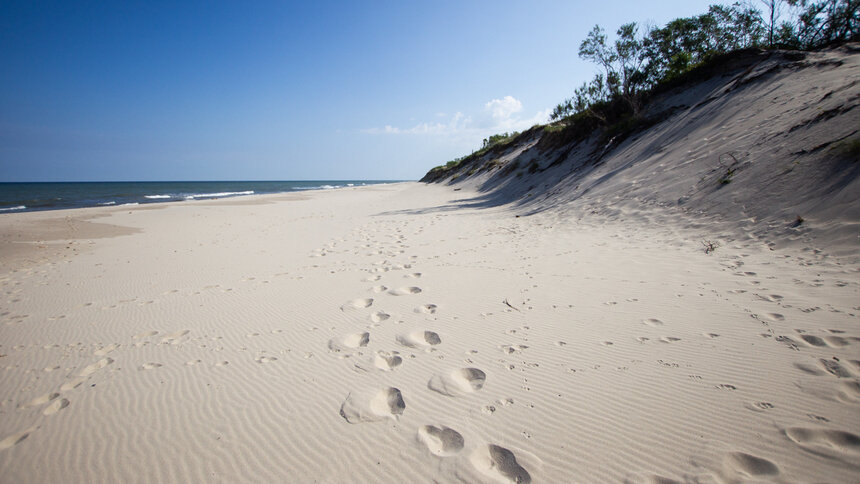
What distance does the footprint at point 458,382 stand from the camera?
226cm

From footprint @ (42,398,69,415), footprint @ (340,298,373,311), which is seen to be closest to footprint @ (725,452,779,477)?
footprint @ (340,298,373,311)

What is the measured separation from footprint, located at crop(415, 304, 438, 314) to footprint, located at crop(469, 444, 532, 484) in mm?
1823

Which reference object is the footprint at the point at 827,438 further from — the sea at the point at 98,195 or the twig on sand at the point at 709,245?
the sea at the point at 98,195

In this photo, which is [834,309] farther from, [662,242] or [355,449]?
[355,449]

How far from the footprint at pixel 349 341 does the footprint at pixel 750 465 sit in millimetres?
2544

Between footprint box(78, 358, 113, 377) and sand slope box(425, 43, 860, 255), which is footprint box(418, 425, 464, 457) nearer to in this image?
footprint box(78, 358, 113, 377)

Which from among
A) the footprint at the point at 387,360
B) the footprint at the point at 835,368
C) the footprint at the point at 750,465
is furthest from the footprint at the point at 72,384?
the footprint at the point at 835,368

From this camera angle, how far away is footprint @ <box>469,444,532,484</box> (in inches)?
63.8

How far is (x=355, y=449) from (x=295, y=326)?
1883 millimetres

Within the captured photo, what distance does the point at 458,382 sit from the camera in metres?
2.36

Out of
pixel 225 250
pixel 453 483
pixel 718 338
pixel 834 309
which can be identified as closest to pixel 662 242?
pixel 834 309

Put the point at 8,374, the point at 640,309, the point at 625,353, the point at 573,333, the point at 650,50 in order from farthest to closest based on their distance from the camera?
the point at 650,50 < the point at 640,309 < the point at 573,333 < the point at 8,374 < the point at 625,353

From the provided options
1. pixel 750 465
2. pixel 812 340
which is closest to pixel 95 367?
pixel 750 465

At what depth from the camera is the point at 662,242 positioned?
5414 mm
